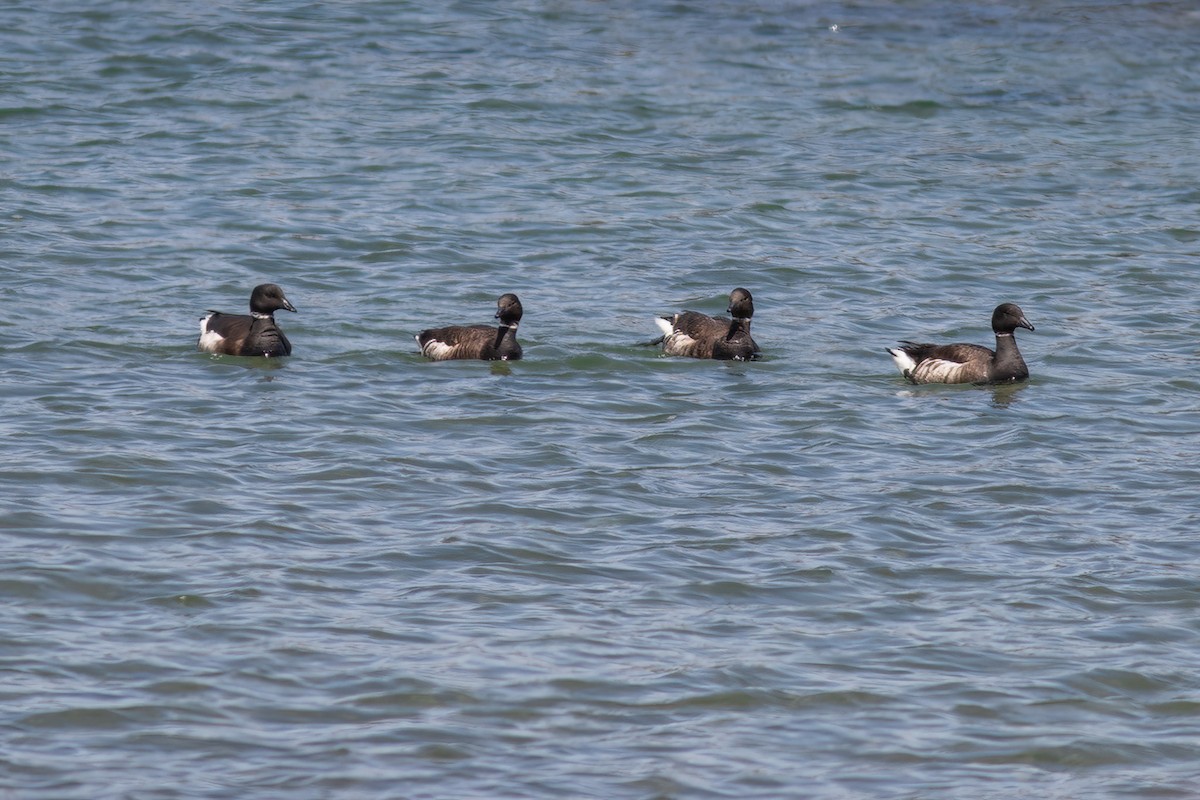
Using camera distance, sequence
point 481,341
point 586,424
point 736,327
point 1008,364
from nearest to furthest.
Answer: point 586,424
point 481,341
point 1008,364
point 736,327

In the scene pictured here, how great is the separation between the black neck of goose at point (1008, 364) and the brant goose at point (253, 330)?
21.8 feet

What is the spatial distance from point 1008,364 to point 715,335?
281 cm

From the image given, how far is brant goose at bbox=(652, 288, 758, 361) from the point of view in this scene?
58.1ft

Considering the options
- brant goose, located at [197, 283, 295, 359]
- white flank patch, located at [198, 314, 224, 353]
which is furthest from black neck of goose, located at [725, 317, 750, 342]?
white flank patch, located at [198, 314, 224, 353]

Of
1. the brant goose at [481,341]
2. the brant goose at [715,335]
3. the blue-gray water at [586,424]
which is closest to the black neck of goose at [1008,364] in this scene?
the blue-gray water at [586,424]

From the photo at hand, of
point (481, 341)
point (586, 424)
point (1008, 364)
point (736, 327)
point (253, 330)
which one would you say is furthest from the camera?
point (736, 327)

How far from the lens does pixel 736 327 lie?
17.7m

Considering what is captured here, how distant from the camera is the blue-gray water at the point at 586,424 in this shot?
9102 mm

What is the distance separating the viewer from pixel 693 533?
39.7 ft

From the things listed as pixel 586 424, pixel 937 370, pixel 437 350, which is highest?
pixel 437 350

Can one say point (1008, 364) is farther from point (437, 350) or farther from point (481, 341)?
point (437, 350)

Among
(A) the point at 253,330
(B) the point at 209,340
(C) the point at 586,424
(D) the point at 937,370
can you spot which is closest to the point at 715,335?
(D) the point at 937,370

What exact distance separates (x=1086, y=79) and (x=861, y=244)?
10766mm

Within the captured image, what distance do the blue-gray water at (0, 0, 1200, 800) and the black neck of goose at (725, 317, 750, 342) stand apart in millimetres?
395
